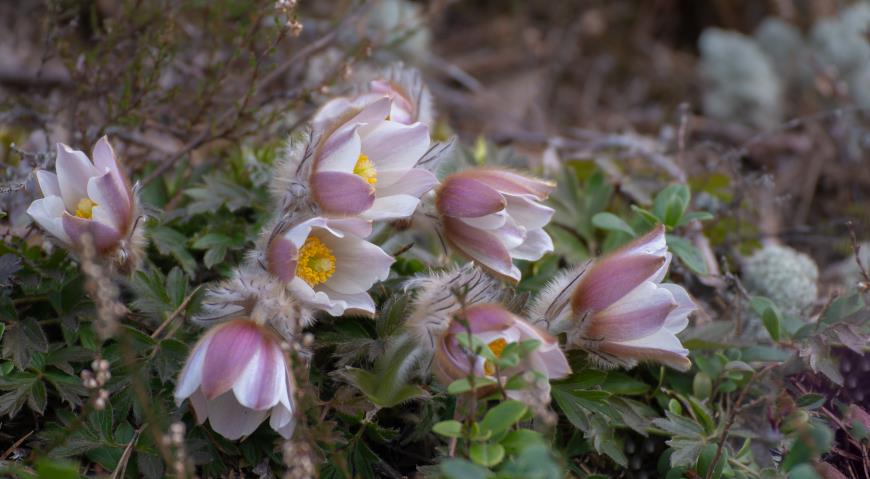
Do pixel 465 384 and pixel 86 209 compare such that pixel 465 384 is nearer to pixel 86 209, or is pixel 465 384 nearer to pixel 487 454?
pixel 487 454

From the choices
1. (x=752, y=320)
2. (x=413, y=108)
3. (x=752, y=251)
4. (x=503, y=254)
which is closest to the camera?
(x=503, y=254)

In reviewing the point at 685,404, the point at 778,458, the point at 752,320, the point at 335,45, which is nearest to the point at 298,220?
the point at 685,404

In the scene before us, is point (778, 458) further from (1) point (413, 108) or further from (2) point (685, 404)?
(1) point (413, 108)

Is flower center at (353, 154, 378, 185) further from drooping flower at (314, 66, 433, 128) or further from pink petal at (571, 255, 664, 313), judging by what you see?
pink petal at (571, 255, 664, 313)

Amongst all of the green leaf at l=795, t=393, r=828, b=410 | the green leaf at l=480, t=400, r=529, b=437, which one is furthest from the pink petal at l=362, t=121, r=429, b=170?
the green leaf at l=795, t=393, r=828, b=410

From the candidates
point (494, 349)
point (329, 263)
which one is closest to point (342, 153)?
point (329, 263)
